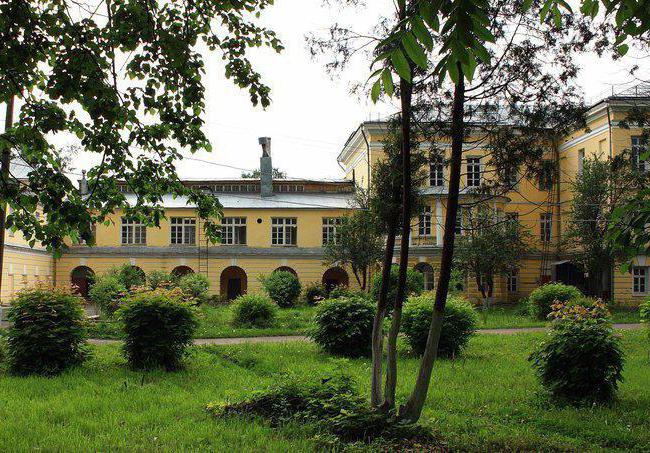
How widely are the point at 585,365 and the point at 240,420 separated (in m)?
5.43

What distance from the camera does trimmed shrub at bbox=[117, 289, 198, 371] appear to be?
503 inches

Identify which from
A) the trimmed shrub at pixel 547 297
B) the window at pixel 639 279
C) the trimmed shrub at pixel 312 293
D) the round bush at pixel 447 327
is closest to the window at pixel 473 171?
the round bush at pixel 447 327

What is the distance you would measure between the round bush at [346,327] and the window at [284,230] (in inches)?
1019

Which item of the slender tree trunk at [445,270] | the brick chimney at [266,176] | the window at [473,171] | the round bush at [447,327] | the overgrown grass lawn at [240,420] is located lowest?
the overgrown grass lawn at [240,420]

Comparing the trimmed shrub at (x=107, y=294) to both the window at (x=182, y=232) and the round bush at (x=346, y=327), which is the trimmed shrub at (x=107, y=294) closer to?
the window at (x=182, y=232)

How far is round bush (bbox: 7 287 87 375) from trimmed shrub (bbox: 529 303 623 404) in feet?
28.4

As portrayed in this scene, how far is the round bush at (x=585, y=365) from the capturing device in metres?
9.91

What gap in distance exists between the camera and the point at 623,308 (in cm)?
3212

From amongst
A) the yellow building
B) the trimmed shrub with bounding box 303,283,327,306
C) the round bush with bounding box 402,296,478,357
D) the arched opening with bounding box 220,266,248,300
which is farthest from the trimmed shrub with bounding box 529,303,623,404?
the arched opening with bounding box 220,266,248,300

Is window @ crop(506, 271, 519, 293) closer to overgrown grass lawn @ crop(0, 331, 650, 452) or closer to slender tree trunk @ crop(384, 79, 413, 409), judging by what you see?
overgrown grass lawn @ crop(0, 331, 650, 452)

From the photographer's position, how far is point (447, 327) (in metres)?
14.7

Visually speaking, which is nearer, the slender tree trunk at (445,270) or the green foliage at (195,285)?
the slender tree trunk at (445,270)

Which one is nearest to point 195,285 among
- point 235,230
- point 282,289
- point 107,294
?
point 282,289

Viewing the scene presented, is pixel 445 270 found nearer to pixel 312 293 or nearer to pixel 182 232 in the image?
pixel 312 293
